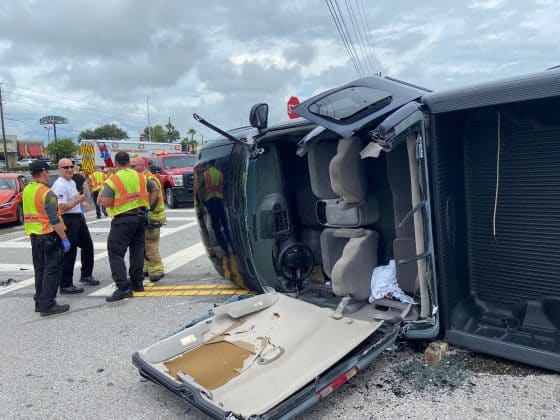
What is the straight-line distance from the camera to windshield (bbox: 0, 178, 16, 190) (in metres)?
13.8

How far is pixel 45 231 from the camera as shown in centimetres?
508

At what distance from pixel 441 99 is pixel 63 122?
8589 centimetres

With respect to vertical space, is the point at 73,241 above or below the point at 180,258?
above

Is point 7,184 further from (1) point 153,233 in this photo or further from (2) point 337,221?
(2) point 337,221

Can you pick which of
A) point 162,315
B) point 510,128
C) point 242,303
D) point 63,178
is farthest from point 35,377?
point 510,128

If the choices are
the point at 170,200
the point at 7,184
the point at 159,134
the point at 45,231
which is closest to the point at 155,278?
the point at 45,231

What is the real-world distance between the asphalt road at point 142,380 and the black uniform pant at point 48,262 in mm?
222

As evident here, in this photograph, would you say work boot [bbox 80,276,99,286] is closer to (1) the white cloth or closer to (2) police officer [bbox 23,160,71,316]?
(1) the white cloth

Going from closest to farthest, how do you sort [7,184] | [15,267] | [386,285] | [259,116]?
[386,285] → [259,116] → [15,267] → [7,184]

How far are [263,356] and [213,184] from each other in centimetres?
198

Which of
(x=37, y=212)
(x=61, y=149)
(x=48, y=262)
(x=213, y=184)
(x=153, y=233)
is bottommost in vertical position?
(x=48, y=262)

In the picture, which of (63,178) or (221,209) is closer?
(221,209)

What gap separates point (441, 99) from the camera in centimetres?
314

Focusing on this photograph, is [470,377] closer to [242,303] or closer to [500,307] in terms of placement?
[500,307]
